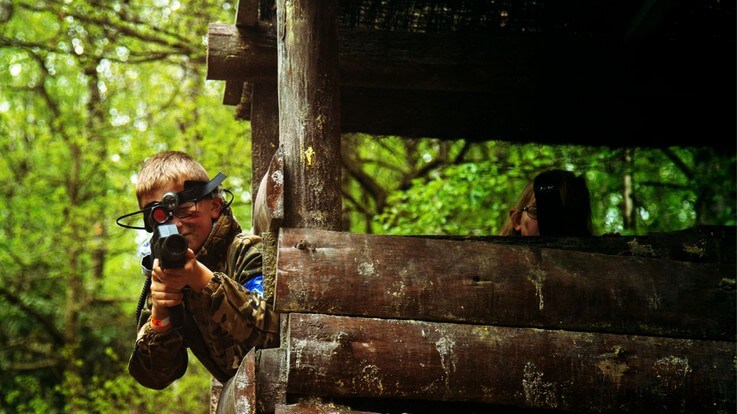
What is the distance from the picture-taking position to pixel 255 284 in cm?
360

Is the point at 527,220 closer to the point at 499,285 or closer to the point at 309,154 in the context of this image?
the point at 499,285

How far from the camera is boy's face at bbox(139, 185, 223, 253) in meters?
3.67

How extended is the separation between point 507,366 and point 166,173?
1732mm

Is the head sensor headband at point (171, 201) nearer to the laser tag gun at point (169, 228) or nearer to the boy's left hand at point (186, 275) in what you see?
the laser tag gun at point (169, 228)

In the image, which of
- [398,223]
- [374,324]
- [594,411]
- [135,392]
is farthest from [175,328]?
[135,392]

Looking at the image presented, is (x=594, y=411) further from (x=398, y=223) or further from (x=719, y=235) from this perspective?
(x=398, y=223)

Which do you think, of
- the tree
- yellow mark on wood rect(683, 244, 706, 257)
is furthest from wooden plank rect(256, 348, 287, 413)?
the tree

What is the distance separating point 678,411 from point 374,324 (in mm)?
1311

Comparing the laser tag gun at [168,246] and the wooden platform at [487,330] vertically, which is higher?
the laser tag gun at [168,246]

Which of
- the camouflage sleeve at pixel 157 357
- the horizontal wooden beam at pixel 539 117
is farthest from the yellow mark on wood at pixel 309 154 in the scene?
the horizontal wooden beam at pixel 539 117

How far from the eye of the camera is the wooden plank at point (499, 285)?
320cm

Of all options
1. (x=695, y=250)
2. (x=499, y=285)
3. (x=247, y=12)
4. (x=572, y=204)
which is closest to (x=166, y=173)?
(x=247, y=12)

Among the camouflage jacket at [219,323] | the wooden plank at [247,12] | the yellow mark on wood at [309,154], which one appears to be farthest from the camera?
the wooden plank at [247,12]

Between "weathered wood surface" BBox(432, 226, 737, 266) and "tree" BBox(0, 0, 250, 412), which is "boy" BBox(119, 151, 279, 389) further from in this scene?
"tree" BBox(0, 0, 250, 412)
